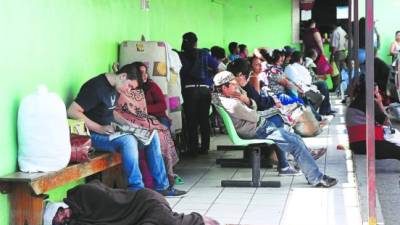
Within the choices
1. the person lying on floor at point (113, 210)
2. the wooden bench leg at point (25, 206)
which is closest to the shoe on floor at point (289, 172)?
the person lying on floor at point (113, 210)

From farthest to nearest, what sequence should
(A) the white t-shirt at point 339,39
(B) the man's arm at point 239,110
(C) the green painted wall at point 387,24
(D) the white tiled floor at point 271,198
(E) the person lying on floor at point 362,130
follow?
(C) the green painted wall at point 387,24 < (A) the white t-shirt at point 339,39 < (E) the person lying on floor at point 362,130 < (B) the man's arm at point 239,110 < (D) the white tiled floor at point 271,198

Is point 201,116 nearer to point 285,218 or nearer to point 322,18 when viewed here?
point 285,218

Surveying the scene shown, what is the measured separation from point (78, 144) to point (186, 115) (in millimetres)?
3274

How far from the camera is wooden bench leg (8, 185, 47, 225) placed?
4.35 meters

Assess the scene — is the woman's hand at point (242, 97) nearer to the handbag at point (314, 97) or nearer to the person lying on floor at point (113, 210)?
the person lying on floor at point (113, 210)

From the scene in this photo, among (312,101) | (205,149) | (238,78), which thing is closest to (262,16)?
(312,101)

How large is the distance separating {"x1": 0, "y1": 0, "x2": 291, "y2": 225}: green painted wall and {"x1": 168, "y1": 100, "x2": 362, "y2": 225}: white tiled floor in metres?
1.27

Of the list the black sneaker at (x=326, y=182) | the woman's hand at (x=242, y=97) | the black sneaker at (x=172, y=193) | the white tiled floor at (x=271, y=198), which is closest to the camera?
the white tiled floor at (x=271, y=198)

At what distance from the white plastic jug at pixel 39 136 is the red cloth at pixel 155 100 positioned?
1950mm

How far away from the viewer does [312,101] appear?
1054 centimetres

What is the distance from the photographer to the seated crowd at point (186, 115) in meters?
5.46

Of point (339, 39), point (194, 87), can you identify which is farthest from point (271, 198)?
point (339, 39)

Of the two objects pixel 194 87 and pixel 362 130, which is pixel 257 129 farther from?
pixel 194 87

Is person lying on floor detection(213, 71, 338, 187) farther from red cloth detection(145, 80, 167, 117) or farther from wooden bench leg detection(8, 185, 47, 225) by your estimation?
wooden bench leg detection(8, 185, 47, 225)
